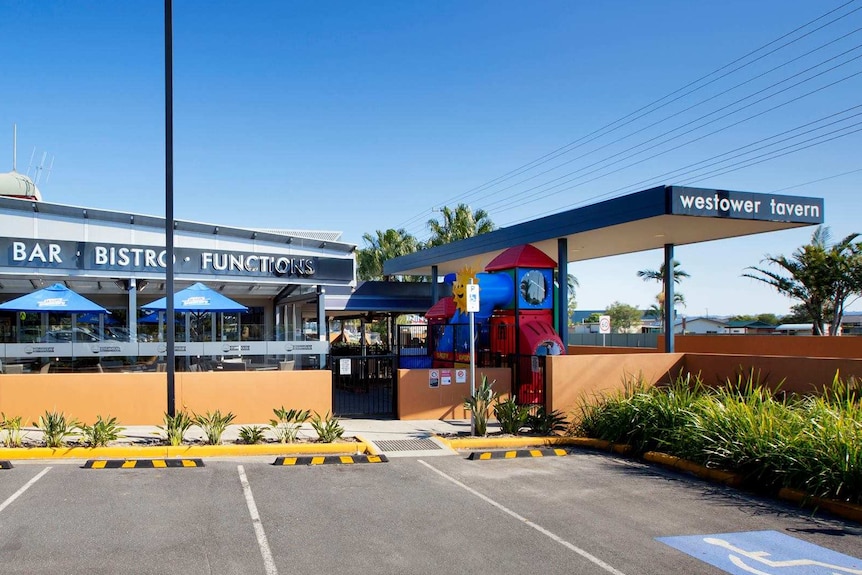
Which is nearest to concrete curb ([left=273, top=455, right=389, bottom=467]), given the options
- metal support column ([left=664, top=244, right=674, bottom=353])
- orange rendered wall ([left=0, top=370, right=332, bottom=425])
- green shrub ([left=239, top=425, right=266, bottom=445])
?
green shrub ([left=239, top=425, right=266, bottom=445])

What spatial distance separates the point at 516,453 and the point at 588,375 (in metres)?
3.57

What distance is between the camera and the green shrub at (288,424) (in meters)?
12.0

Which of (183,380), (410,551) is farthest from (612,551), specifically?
(183,380)

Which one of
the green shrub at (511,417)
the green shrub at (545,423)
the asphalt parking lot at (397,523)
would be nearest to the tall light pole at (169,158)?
the asphalt parking lot at (397,523)

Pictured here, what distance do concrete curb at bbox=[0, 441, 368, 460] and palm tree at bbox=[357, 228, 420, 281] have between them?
28815 mm

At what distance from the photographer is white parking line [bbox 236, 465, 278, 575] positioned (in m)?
6.05

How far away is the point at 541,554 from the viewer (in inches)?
255

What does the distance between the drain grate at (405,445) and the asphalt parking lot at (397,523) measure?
1.68 m

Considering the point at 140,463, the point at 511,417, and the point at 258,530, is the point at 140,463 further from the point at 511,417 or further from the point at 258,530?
the point at 511,417

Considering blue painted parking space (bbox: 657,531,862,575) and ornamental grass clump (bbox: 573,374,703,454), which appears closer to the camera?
blue painted parking space (bbox: 657,531,862,575)

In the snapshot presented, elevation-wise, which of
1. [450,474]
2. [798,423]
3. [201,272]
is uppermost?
[201,272]

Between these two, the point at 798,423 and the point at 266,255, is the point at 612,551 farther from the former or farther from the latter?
the point at 266,255

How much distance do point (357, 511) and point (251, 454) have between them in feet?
13.3

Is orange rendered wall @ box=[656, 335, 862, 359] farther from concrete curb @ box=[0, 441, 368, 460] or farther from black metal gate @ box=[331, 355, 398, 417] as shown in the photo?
concrete curb @ box=[0, 441, 368, 460]
